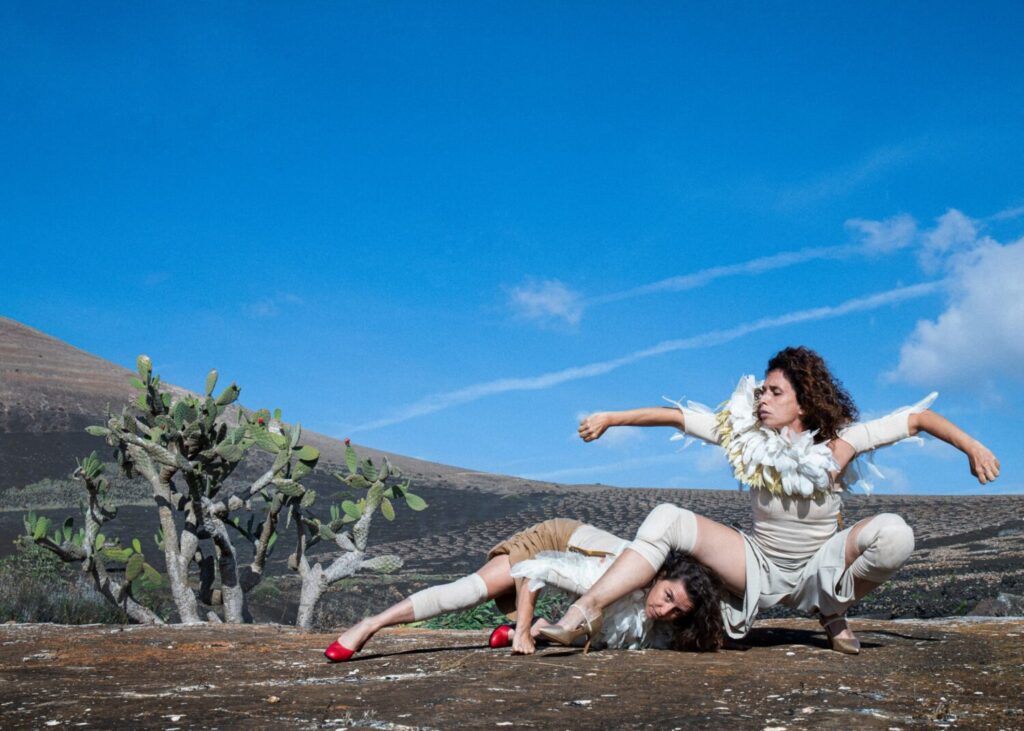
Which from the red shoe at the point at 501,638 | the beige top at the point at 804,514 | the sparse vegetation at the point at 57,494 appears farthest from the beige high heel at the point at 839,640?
the sparse vegetation at the point at 57,494

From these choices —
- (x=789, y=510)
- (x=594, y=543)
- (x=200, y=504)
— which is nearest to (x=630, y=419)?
(x=594, y=543)

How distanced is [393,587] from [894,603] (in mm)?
6487

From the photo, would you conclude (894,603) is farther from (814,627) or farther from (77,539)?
(77,539)

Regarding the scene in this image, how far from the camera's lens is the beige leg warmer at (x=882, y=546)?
421 centimetres

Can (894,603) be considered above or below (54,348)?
below

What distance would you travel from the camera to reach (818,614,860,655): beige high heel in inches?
174

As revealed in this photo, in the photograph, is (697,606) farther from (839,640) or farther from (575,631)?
(839,640)

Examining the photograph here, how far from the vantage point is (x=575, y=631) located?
4129 millimetres

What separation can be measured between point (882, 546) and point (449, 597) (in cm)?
188

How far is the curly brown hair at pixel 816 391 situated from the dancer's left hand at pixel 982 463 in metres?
0.53

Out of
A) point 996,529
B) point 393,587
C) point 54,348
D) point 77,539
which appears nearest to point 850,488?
point 77,539

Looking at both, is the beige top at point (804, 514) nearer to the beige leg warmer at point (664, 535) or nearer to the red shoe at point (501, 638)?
the beige leg warmer at point (664, 535)

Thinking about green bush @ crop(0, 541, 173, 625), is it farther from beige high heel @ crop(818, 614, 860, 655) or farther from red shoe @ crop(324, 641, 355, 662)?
beige high heel @ crop(818, 614, 860, 655)

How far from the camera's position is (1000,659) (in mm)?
4230
